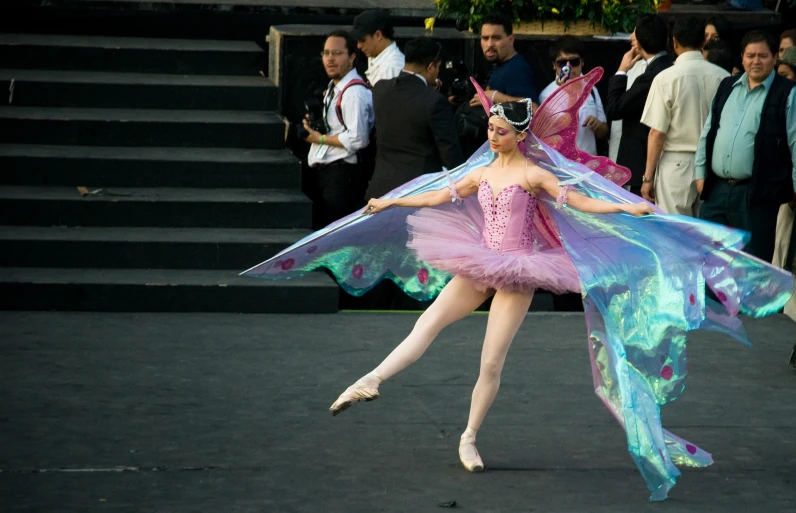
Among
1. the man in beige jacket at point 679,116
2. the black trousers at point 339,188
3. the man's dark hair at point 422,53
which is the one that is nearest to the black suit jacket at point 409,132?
the man's dark hair at point 422,53

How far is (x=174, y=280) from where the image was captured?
33.8 ft

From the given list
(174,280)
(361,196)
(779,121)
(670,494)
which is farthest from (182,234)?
(670,494)

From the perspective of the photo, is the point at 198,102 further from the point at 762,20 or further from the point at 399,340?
the point at 762,20

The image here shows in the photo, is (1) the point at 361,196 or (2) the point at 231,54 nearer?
(1) the point at 361,196

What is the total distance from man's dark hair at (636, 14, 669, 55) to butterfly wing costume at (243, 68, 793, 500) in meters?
3.48

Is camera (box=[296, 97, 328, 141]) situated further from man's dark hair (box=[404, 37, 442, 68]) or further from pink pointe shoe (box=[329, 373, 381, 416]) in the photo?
pink pointe shoe (box=[329, 373, 381, 416])

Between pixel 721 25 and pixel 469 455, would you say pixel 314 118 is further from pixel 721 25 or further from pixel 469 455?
pixel 469 455

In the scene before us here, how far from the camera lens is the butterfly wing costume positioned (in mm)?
6469

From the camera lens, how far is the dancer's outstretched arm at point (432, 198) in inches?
283

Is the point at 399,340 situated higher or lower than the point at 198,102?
lower

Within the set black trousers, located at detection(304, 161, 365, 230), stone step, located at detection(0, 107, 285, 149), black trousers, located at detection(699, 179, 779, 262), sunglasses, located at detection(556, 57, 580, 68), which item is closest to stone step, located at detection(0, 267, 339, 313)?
black trousers, located at detection(304, 161, 365, 230)

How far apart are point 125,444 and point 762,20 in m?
8.64

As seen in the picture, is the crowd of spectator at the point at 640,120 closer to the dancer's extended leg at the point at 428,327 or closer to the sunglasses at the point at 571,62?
the sunglasses at the point at 571,62

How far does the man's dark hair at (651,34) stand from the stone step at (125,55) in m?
3.93
